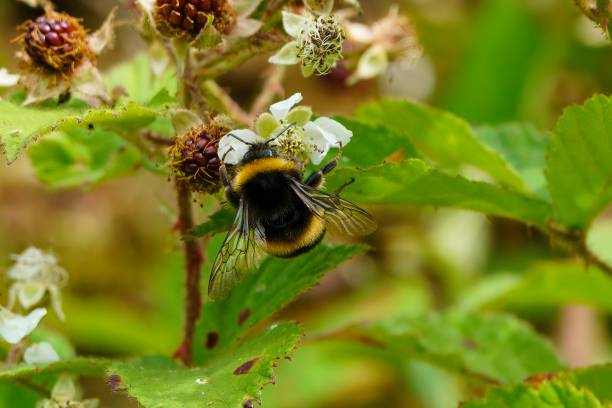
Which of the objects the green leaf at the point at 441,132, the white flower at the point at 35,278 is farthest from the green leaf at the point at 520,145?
the white flower at the point at 35,278

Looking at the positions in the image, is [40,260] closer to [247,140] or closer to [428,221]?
[247,140]

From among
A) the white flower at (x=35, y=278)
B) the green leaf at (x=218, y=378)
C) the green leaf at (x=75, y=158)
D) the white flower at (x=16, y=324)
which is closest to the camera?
the green leaf at (x=218, y=378)

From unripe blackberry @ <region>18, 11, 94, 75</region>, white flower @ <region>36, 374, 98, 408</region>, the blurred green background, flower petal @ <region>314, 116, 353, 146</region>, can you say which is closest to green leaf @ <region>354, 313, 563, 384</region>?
flower petal @ <region>314, 116, 353, 146</region>

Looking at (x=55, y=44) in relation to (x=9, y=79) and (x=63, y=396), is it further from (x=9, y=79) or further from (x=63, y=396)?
(x=63, y=396)

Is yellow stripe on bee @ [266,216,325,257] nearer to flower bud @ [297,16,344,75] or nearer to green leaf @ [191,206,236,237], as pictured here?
green leaf @ [191,206,236,237]

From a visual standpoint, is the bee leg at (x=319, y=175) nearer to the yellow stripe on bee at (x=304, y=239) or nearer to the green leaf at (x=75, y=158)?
the yellow stripe on bee at (x=304, y=239)

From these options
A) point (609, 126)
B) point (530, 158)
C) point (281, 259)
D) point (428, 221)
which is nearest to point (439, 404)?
point (428, 221)
